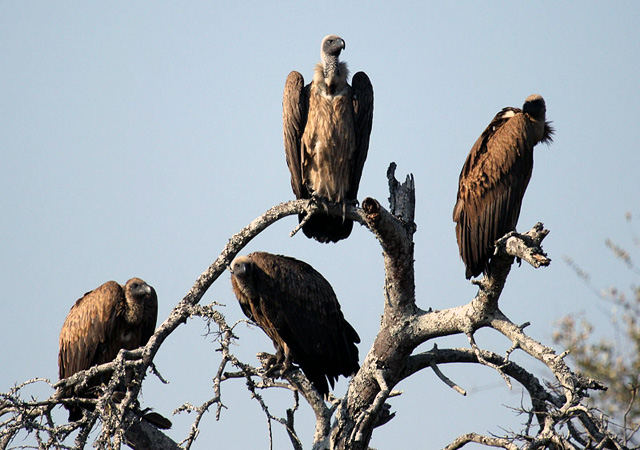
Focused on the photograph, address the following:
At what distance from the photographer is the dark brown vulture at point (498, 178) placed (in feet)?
21.1

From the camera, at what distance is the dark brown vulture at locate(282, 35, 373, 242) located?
679 centimetres

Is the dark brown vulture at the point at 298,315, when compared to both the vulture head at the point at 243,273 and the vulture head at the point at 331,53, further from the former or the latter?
the vulture head at the point at 331,53

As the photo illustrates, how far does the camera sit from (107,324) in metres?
7.29

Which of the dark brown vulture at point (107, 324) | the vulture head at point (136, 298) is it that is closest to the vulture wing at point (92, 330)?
the dark brown vulture at point (107, 324)

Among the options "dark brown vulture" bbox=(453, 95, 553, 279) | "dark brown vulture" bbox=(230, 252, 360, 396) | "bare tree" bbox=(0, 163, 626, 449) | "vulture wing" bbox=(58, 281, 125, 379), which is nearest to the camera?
"bare tree" bbox=(0, 163, 626, 449)

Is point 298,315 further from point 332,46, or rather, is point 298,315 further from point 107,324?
point 332,46

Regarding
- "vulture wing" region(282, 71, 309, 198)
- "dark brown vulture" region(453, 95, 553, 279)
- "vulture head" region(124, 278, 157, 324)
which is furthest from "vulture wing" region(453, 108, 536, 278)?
"vulture head" region(124, 278, 157, 324)

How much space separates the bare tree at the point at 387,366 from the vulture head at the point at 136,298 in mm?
1334

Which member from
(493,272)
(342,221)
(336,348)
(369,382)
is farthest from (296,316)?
(493,272)

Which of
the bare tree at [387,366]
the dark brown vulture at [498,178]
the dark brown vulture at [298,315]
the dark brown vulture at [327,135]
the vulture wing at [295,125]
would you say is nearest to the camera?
the bare tree at [387,366]

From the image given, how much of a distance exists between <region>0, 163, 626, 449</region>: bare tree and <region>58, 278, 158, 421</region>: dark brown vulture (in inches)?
51.8

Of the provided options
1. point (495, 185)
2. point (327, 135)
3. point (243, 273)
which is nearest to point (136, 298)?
point (243, 273)

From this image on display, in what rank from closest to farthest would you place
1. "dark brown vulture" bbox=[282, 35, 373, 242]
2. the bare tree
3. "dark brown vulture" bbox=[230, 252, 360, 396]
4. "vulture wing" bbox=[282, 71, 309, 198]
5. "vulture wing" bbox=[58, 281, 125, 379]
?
1. the bare tree
2. "dark brown vulture" bbox=[282, 35, 373, 242]
3. "vulture wing" bbox=[282, 71, 309, 198]
4. "dark brown vulture" bbox=[230, 252, 360, 396]
5. "vulture wing" bbox=[58, 281, 125, 379]

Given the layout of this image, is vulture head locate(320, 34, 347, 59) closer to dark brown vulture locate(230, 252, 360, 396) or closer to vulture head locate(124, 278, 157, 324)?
dark brown vulture locate(230, 252, 360, 396)
